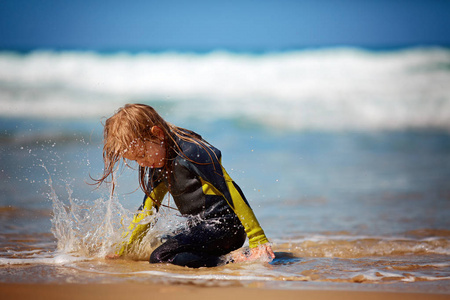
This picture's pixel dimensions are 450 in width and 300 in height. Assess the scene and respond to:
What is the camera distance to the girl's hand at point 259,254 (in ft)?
7.63

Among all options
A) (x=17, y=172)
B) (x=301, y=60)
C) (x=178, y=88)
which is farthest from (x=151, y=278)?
(x=301, y=60)

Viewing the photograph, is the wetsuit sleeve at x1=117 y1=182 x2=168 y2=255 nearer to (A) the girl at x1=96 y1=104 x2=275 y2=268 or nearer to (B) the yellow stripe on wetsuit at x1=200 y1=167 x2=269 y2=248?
(A) the girl at x1=96 y1=104 x2=275 y2=268

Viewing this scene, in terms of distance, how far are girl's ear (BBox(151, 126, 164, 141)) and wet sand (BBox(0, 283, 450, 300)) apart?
2.53 ft

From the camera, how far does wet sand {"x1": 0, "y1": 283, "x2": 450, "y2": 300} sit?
1.73 meters

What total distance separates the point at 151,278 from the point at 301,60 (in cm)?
1162

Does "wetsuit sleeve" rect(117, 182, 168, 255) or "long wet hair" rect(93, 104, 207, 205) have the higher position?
"long wet hair" rect(93, 104, 207, 205)

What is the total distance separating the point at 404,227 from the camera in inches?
145

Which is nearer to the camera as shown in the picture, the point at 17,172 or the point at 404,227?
the point at 404,227

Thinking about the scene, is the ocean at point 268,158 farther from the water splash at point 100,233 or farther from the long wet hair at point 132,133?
the long wet hair at point 132,133

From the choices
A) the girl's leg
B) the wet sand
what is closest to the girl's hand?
the girl's leg

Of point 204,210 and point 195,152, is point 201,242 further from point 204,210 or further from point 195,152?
point 195,152

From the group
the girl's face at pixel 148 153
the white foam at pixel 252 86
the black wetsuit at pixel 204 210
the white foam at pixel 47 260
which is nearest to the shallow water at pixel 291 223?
the white foam at pixel 47 260

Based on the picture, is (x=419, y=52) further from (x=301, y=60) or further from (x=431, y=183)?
(x=431, y=183)

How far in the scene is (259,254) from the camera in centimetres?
233
